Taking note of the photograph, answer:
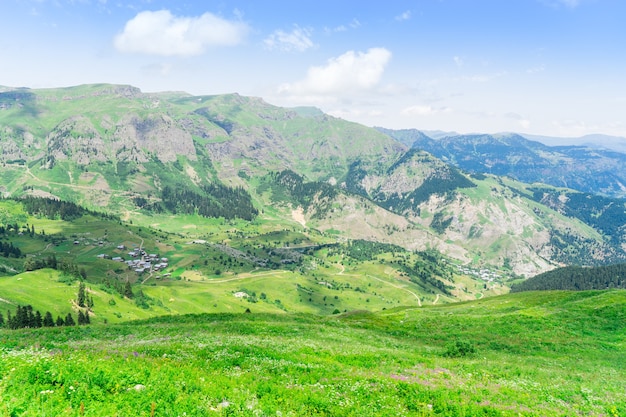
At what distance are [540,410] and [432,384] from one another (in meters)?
6.79

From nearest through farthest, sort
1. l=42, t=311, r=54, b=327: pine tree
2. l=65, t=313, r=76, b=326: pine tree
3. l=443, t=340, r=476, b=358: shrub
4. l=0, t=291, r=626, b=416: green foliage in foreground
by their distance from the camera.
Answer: l=0, t=291, r=626, b=416: green foliage in foreground → l=443, t=340, r=476, b=358: shrub → l=42, t=311, r=54, b=327: pine tree → l=65, t=313, r=76, b=326: pine tree

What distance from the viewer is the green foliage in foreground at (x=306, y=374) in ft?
54.6

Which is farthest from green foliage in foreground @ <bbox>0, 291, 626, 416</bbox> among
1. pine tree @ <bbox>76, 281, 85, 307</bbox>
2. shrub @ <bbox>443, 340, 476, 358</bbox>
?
pine tree @ <bbox>76, 281, 85, 307</bbox>

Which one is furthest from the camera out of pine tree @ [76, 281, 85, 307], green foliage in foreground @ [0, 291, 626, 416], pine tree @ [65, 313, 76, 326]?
pine tree @ [76, 281, 85, 307]

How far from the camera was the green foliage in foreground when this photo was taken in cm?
1664

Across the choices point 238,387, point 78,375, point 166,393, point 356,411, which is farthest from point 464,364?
point 78,375

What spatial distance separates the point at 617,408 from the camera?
24.9 metres

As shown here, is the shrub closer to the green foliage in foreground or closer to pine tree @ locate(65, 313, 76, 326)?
the green foliage in foreground

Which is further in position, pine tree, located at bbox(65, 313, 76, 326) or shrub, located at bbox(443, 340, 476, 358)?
pine tree, located at bbox(65, 313, 76, 326)

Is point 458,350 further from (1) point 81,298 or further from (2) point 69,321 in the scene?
(1) point 81,298

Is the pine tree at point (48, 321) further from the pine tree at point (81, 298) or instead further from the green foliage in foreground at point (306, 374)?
the green foliage in foreground at point (306, 374)

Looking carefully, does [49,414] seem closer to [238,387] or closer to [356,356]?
[238,387]

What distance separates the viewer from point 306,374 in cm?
2634

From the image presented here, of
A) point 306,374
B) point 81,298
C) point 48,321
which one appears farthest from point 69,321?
point 306,374
